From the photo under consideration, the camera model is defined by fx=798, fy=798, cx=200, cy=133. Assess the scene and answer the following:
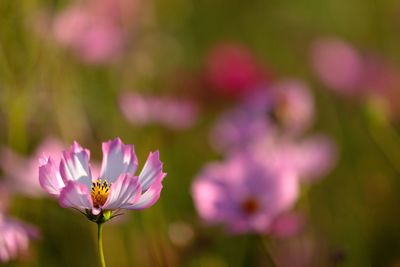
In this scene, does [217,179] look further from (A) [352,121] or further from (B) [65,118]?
(A) [352,121]

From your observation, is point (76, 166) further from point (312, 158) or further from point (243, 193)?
point (312, 158)

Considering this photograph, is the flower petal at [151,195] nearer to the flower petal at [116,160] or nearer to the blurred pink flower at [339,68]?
the flower petal at [116,160]

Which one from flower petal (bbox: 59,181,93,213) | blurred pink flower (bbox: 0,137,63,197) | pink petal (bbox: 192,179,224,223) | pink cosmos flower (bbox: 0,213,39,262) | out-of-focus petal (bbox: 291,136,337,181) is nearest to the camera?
flower petal (bbox: 59,181,93,213)

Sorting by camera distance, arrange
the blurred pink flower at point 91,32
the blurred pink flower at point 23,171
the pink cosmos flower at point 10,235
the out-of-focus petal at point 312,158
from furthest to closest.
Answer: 1. the blurred pink flower at point 91,32
2. the out-of-focus petal at point 312,158
3. the blurred pink flower at point 23,171
4. the pink cosmos flower at point 10,235

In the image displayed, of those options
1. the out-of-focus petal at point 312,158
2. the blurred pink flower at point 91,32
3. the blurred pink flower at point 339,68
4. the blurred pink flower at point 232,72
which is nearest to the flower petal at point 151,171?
the out-of-focus petal at point 312,158

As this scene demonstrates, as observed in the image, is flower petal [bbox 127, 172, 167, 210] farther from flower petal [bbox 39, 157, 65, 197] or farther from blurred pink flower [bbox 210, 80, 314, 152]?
blurred pink flower [bbox 210, 80, 314, 152]

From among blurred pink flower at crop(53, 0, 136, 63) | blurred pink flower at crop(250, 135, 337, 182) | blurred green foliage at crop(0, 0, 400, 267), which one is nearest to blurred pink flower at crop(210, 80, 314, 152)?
blurred pink flower at crop(250, 135, 337, 182)
